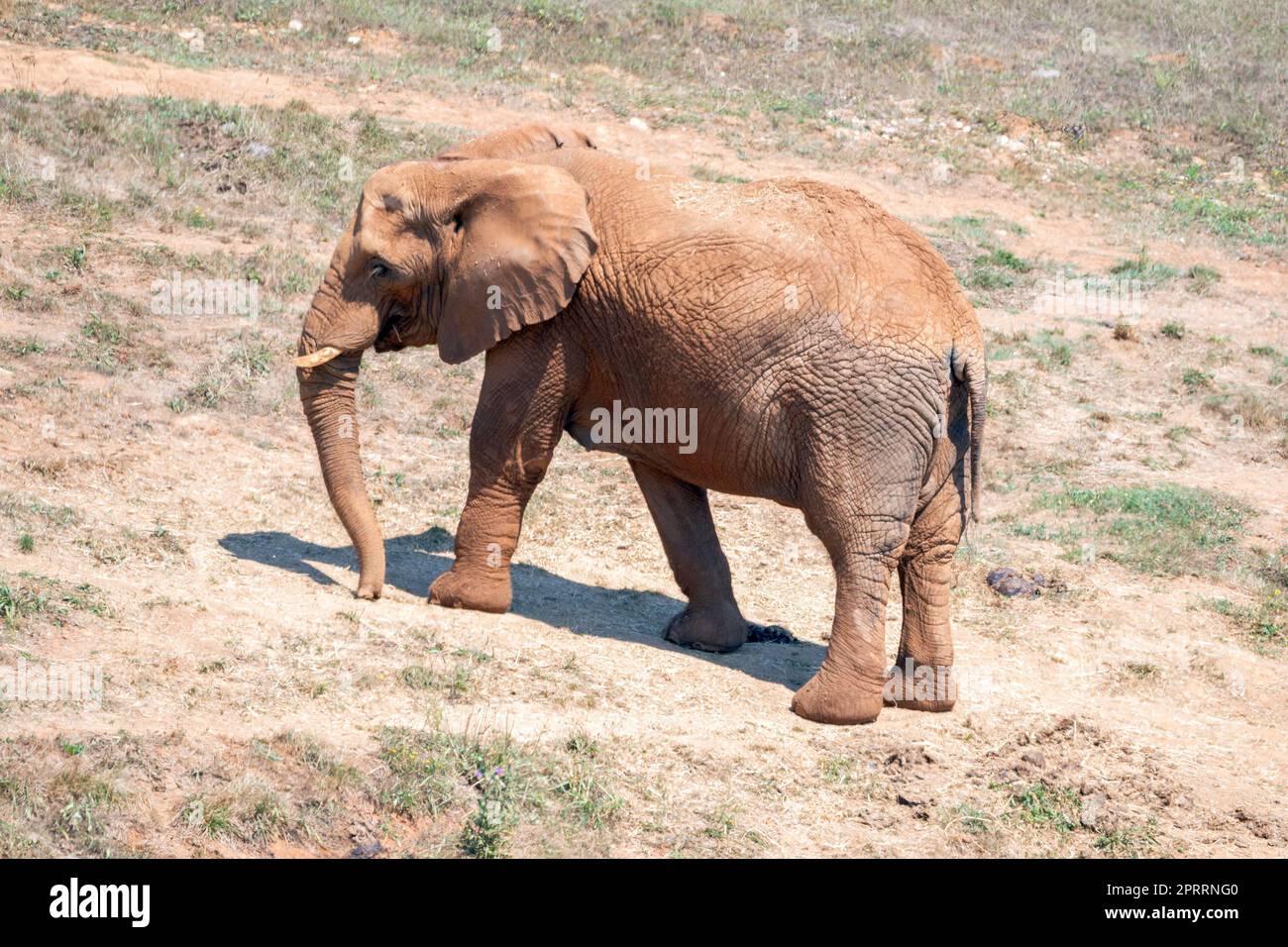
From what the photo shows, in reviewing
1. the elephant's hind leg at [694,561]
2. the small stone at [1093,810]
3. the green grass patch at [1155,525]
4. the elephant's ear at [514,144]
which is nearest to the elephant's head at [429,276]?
the elephant's ear at [514,144]

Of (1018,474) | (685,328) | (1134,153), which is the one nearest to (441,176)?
(685,328)

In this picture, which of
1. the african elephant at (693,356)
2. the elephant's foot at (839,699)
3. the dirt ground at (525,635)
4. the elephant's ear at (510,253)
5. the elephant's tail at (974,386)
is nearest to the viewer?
the dirt ground at (525,635)

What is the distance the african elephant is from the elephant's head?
1 cm

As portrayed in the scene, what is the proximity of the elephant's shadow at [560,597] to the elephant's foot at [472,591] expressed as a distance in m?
0.14

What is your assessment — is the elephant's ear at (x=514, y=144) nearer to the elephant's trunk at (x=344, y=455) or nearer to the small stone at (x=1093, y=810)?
the elephant's trunk at (x=344, y=455)

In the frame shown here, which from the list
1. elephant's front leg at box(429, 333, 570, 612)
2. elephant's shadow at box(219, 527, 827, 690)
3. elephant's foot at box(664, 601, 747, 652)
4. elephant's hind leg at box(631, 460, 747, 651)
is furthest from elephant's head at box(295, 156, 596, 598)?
elephant's foot at box(664, 601, 747, 652)

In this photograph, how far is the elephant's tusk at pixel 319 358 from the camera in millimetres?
9492

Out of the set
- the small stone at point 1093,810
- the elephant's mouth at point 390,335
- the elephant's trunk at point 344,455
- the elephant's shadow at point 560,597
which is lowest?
the elephant's shadow at point 560,597

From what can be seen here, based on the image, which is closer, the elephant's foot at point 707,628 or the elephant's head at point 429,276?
the elephant's head at point 429,276

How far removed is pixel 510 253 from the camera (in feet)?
29.7

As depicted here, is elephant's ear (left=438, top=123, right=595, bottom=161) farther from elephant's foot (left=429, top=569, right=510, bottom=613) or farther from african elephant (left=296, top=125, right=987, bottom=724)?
elephant's foot (left=429, top=569, right=510, bottom=613)

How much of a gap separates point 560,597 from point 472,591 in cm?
111

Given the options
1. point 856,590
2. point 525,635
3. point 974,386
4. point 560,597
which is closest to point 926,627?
point 856,590

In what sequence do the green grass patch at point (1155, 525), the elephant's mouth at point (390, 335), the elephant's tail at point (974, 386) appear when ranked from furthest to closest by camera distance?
the green grass patch at point (1155, 525), the elephant's mouth at point (390, 335), the elephant's tail at point (974, 386)
